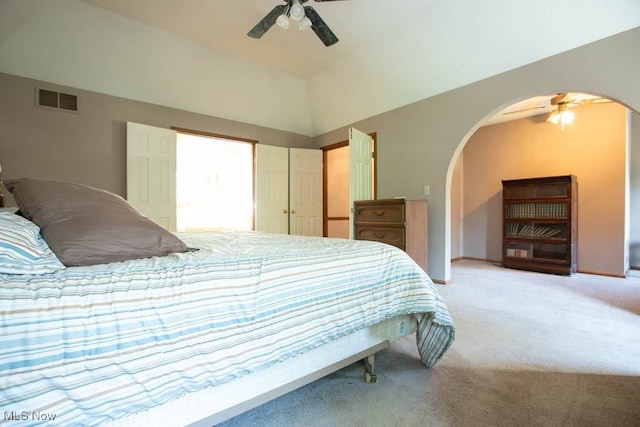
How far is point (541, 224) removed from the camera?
4.51 m

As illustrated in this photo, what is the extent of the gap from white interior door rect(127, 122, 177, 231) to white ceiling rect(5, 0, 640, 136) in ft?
1.68

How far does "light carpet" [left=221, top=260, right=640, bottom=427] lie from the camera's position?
1.24m

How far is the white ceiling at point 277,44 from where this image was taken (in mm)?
2598

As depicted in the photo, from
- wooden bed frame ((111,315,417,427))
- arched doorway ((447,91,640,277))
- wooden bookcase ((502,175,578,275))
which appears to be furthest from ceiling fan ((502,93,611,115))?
wooden bed frame ((111,315,417,427))

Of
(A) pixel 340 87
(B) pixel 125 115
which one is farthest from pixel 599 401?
(B) pixel 125 115

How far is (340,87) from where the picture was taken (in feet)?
14.2

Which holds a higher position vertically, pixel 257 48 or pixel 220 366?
pixel 257 48

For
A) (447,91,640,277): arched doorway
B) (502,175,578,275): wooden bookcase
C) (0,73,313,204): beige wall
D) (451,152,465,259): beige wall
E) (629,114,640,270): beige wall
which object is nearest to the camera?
(0,73,313,204): beige wall

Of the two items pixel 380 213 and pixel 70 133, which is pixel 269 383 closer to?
pixel 380 213

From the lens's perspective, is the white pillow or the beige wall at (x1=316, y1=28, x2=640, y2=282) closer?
the white pillow

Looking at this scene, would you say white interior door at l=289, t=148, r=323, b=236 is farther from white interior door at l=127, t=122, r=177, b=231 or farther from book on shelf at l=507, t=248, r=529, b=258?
book on shelf at l=507, t=248, r=529, b=258

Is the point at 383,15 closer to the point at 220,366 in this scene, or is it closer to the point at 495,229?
the point at 220,366

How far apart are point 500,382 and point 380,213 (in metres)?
2.27

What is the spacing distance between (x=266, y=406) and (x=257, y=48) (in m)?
3.92
